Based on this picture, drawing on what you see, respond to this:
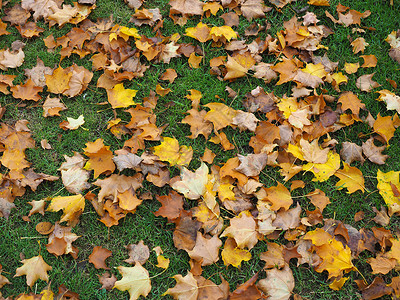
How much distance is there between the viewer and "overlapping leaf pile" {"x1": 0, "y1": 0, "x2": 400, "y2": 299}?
7.27ft

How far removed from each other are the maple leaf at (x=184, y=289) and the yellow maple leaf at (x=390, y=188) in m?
1.47

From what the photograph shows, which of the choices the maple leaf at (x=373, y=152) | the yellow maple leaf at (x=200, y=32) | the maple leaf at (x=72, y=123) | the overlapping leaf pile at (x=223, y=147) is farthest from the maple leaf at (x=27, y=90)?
the maple leaf at (x=373, y=152)

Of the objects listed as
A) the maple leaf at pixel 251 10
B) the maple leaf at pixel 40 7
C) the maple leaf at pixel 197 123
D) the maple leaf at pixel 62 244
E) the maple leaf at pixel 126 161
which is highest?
the maple leaf at pixel 40 7

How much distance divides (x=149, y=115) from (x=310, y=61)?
1.50 meters

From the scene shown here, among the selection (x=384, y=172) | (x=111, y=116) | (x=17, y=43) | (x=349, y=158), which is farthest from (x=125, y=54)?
(x=384, y=172)

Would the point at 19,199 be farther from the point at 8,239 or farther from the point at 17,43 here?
the point at 17,43

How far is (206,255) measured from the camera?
2205mm

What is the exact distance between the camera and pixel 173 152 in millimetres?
2592

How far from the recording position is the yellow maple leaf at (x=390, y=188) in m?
2.42

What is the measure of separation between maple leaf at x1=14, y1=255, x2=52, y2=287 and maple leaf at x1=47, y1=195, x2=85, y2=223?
30 cm

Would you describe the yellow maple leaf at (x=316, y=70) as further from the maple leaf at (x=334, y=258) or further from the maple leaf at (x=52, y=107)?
the maple leaf at (x=52, y=107)

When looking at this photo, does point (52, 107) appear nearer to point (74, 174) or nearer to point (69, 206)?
point (74, 174)

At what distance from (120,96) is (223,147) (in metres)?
0.94

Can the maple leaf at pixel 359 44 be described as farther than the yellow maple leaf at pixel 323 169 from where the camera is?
Yes
